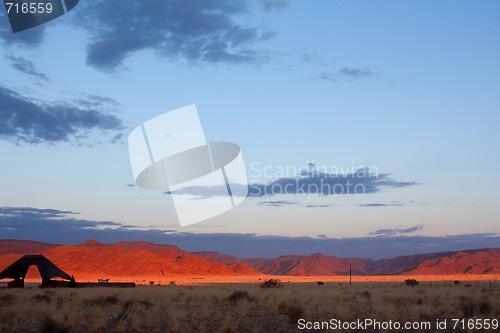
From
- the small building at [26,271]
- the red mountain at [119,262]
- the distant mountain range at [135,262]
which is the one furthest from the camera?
the distant mountain range at [135,262]

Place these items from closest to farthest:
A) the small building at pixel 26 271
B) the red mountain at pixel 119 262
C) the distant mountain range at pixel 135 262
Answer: the small building at pixel 26 271 < the red mountain at pixel 119 262 < the distant mountain range at pixel 135 262

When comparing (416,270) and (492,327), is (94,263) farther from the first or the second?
(492,327)

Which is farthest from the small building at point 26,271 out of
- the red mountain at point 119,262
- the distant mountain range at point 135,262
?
the red mountain at point 119,262

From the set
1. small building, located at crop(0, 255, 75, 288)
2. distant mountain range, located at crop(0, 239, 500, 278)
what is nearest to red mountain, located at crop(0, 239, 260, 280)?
distant mountain range, located at crop(0, 239, 500, 278)

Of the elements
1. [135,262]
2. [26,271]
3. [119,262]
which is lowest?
[135,262]

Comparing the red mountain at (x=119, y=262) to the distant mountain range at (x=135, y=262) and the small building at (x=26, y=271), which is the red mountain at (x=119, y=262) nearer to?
the distant mountain range at (x=135, y=262)

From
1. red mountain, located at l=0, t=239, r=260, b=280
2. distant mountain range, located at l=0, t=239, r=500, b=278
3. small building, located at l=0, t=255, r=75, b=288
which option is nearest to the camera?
small building, located at l=0, t=255, r=75, b=288

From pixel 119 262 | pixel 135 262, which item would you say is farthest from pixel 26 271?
pixel 135 262

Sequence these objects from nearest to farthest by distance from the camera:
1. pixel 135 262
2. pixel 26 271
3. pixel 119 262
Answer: pixel 26 271
pixel 119 262
pixel 135 262

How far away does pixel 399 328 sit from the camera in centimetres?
1967

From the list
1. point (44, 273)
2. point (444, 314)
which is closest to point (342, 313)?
point (444, 314)

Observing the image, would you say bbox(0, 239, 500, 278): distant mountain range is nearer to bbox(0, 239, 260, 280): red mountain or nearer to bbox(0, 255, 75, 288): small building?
bbox(0, 239, 260, 280): red mountain

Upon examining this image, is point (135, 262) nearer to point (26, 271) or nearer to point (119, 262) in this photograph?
point (119, 262)

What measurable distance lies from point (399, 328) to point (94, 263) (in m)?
145
